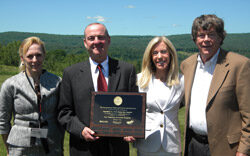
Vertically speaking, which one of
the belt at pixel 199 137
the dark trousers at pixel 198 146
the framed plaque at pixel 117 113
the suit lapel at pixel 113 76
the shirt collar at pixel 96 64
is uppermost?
the shirt collar at pixel 96 64

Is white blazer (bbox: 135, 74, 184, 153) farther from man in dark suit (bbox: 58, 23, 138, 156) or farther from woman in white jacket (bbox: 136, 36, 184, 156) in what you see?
man in dark suit (bbox: 58, 23, 138, 156)

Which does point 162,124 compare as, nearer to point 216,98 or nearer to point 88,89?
point 216,98

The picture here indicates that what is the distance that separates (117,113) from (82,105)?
0.54 meters

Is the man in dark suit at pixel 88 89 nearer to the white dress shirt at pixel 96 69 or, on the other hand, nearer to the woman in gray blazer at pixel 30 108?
the white dress shirt at pixel 96 69

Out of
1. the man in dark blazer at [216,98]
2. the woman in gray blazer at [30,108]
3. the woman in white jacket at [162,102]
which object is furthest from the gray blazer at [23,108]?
the man in dark blazer at [216,98]

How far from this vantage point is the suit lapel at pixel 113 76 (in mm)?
3679

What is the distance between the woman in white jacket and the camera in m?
3.79

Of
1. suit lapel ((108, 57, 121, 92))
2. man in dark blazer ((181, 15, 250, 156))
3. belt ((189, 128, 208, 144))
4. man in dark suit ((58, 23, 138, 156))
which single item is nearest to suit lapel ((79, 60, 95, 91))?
man in dark suit ((58, 23, 138, 156))

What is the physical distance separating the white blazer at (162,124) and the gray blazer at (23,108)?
1.39 meters

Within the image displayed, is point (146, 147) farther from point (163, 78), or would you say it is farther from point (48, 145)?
point (48, 145)

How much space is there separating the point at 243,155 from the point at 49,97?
2.75 meters

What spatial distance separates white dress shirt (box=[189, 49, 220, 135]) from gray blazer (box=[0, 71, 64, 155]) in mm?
1993

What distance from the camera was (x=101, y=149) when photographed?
3.62 m

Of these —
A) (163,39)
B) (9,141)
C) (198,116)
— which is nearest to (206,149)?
(198,116)
